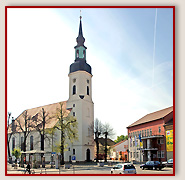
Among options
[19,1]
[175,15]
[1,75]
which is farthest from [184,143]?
[19,1]

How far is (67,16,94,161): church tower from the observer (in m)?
33.7

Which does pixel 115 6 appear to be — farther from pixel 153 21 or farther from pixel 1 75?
pixel 1 75

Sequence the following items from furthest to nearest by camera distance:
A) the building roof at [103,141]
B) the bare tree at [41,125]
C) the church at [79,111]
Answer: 1. the building roof at [103,141]
2. the church at [79,111]
3. the bare tree at [41,125]

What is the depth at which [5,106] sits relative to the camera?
38.0 ft

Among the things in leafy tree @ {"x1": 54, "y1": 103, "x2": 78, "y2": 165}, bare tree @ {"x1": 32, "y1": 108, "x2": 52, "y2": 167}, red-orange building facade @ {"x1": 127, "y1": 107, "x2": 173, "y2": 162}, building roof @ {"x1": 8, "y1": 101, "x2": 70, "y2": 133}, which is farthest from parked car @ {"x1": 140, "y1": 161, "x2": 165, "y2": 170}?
building roof @ {"x1": 8, "y1": 101, "x2": 70, "y2": 133}

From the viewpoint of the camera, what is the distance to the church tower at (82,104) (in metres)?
33.7

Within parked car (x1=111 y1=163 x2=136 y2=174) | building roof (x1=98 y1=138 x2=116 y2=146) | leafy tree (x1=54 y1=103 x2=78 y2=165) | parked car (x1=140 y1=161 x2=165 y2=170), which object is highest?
leafy tree (x1=54 y1=103 x2=78 y2=165)

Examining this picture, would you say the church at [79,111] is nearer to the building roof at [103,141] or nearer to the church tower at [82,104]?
the church tower at [82,104]

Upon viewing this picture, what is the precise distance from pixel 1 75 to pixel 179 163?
9.16m

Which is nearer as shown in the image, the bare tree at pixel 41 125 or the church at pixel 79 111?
the bare tree at pixel 41 125

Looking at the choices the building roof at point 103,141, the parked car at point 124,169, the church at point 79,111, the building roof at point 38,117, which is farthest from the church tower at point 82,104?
the parked car at point 124,169

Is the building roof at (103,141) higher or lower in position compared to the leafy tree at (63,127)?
lower

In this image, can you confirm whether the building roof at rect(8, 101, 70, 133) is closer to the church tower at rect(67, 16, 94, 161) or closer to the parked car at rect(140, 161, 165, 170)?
the church tower at rect(67, 16, 94, 161)

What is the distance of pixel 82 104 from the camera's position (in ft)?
116
